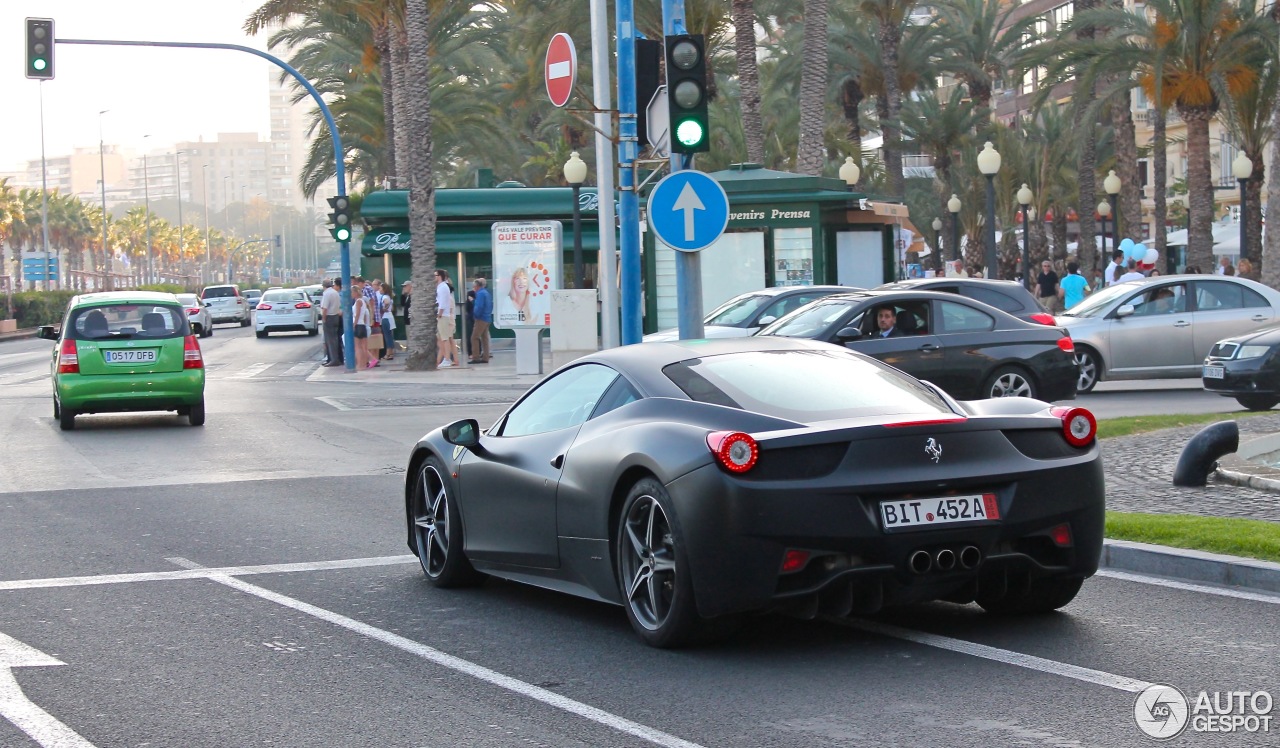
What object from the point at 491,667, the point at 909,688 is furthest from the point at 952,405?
the point at 491,667

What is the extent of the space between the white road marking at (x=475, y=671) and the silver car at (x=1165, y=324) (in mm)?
14598

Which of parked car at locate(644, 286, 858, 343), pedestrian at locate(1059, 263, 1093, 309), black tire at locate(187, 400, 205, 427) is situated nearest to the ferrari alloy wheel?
parked car at locate(644, 286, 858, 343)

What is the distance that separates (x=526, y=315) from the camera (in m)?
30.0

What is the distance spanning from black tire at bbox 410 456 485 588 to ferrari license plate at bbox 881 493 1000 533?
9.29 ft

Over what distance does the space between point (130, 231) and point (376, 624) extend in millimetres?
166437

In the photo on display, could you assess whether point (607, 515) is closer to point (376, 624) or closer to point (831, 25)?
point (376, 624)

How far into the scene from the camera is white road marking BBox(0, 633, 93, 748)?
5422 mm

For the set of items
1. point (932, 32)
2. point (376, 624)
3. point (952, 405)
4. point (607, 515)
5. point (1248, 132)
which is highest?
point (932, 32)

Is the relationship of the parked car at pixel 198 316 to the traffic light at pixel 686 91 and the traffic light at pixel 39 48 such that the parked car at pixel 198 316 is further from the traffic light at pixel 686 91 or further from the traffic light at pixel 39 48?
the traffic light at pixel 686 91

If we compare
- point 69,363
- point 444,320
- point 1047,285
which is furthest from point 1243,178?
point 69,363

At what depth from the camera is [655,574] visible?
21.7 feet

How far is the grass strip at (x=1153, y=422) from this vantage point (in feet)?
48.9

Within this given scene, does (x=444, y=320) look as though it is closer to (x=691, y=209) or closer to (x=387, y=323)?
(x=387, y=323)

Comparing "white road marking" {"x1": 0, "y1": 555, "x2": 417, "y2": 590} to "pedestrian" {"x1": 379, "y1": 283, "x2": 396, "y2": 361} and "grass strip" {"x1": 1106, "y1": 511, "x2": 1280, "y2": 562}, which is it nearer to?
"grass strip" {"x1": 1106, "y1": 511, "x2": 1280, "y2": 562}
